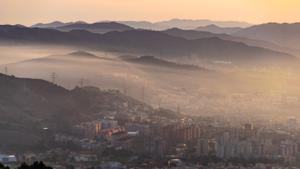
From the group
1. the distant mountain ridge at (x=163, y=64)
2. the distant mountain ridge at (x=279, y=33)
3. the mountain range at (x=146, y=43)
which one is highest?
the distant mountain ridge at (x=279, y=33)

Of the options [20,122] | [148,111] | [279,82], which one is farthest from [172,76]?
[20,122]

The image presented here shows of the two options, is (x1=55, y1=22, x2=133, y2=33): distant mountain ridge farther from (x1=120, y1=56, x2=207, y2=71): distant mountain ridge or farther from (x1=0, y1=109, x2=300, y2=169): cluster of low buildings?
(x1=0, y1=109, x2=300, y2=169): cluster of low buildings

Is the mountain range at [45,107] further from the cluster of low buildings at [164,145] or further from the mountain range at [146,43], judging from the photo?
the mountain range at [146,43]

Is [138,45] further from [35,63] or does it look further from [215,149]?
[215,149]

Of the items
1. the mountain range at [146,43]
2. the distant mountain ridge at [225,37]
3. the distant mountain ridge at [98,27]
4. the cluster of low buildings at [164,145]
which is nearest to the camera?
the cluster of low buildings at [164,145]

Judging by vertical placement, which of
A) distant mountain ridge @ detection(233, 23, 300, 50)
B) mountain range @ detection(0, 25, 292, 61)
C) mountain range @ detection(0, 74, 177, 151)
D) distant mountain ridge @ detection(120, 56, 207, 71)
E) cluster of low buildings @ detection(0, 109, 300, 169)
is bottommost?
cluster of low buildings @ detection(0, 109, 300, 169)

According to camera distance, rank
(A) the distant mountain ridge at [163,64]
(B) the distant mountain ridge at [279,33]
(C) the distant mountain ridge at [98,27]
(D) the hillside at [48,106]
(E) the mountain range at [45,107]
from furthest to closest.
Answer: (C) the distant mountain ridge at [98,27]
(B) the distant mountain ridge at [279,33]
(A) the distant mountain ridge at [163,64]
(D) the hillside at [48,106]
(E) the mountain range at [45,107]

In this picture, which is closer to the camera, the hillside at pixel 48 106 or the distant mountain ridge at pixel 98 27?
the hillside at pixel 48 106

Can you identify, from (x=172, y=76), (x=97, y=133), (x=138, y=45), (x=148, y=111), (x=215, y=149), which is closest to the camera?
(x=215, y=149)

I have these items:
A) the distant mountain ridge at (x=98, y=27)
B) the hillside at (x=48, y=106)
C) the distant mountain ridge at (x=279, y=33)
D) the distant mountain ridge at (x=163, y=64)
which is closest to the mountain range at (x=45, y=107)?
the hillside at (x=48, y=106)

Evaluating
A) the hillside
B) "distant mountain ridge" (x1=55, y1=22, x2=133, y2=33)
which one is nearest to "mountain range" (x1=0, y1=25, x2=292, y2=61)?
"distant mountain ridge" (x1=55, y1=22, x2=133, y2=33)

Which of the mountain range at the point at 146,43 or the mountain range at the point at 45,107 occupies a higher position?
the mountain range at the point at 146,43
